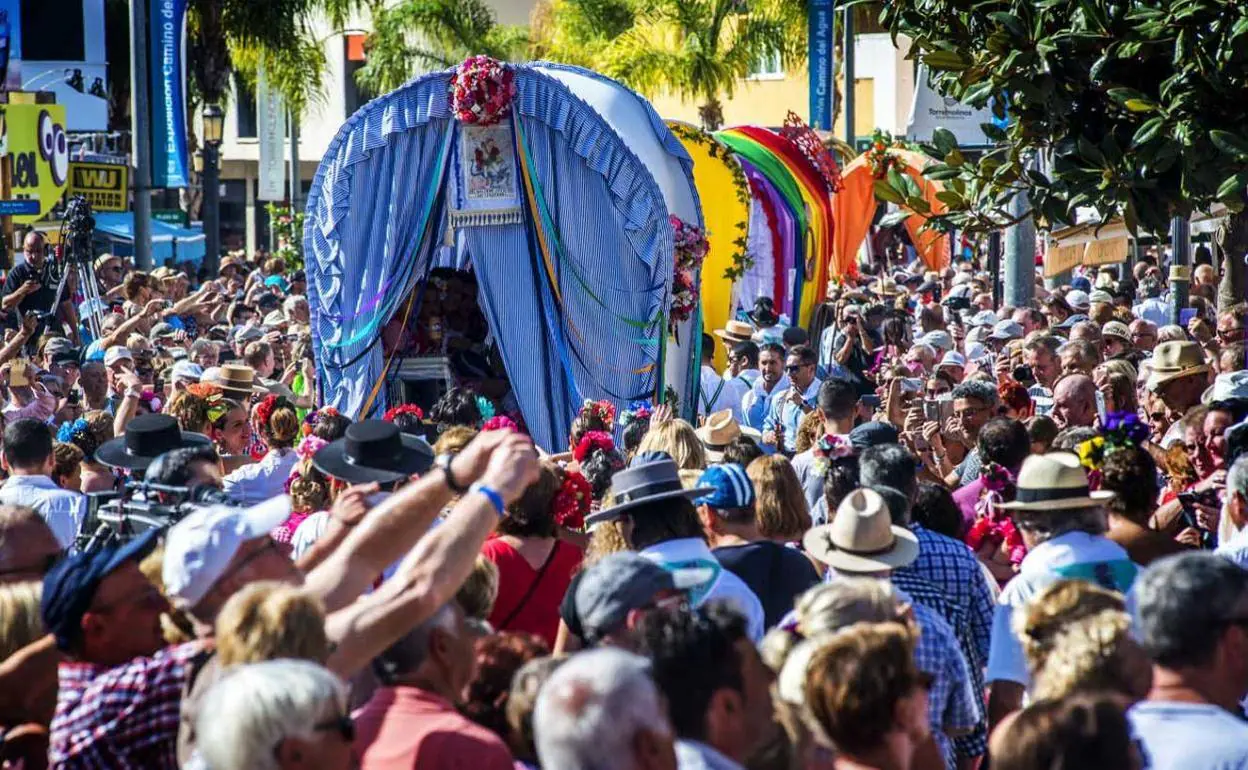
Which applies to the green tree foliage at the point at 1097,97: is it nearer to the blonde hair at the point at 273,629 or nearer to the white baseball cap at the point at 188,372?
the blonde hair at the point at 273,629

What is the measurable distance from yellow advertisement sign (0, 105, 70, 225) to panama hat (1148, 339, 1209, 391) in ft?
47.0

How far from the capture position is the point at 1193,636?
14.0 ft

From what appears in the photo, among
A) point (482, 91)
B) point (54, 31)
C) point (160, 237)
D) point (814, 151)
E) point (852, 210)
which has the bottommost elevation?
point (160, 237)

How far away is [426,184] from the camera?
45.3ft

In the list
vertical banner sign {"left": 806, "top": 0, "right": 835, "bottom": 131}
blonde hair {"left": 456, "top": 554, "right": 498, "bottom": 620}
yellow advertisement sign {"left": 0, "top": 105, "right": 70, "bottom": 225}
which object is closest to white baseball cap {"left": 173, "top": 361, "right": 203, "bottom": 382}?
blonde hair {"left": 456, "top": 554, "right": 498, "bottom": 620}

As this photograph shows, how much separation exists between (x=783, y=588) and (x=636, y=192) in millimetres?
7475

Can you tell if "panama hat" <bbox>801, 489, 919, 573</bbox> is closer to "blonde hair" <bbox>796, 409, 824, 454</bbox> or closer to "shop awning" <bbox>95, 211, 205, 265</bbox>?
"blonde hair" <bbox>796, 409, 824, 454</bbox>

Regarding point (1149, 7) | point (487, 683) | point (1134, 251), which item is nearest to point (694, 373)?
point (1149, 7)

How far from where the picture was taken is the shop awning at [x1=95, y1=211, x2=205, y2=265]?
108 feet

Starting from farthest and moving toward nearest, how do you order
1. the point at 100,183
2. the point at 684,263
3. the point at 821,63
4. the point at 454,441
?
the point at 821,63 < the point at 100,183 < the point at 684,263 < the point at 454,441

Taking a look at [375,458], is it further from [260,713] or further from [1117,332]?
[1117,332]

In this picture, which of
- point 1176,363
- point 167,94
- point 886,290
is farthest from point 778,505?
point 167,94

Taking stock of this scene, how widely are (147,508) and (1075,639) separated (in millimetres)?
2945

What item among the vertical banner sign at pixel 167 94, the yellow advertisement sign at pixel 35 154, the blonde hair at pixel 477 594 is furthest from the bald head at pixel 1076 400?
the vertical banner sign at pixel 167 94
